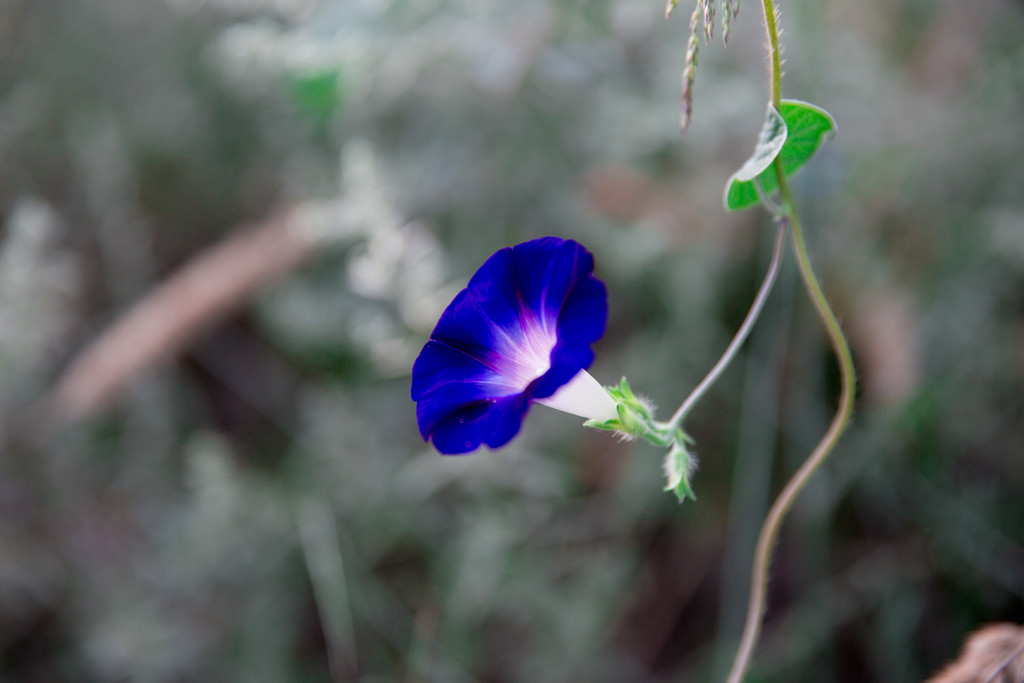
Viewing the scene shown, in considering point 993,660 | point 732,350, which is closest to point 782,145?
point 732,350

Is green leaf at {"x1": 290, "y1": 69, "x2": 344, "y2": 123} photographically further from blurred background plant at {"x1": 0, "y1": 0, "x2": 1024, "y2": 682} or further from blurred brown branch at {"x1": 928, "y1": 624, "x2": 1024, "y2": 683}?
blurred brown branch at {"x1": 928, "y1": 624, "x2": 1024, "y2": 683}

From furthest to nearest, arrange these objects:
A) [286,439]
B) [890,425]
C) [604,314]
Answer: [286,439] → [890,425] → [604,314]

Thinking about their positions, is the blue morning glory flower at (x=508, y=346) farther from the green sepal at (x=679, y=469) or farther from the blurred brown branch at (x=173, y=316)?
the blurred brown branch at (x=173, y=316)

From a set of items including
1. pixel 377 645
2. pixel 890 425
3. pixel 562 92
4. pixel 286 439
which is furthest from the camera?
pixel 286 439

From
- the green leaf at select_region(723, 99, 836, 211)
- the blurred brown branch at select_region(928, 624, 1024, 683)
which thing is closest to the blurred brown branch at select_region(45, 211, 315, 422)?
the green leaf at select_region(723, 99, 836, 211)

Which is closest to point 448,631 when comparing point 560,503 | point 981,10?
point 560,503

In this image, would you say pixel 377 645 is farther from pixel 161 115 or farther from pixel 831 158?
pixel 161 115

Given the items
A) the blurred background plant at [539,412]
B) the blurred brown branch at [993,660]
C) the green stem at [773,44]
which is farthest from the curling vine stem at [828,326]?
the blurred background plant at [539,412]
